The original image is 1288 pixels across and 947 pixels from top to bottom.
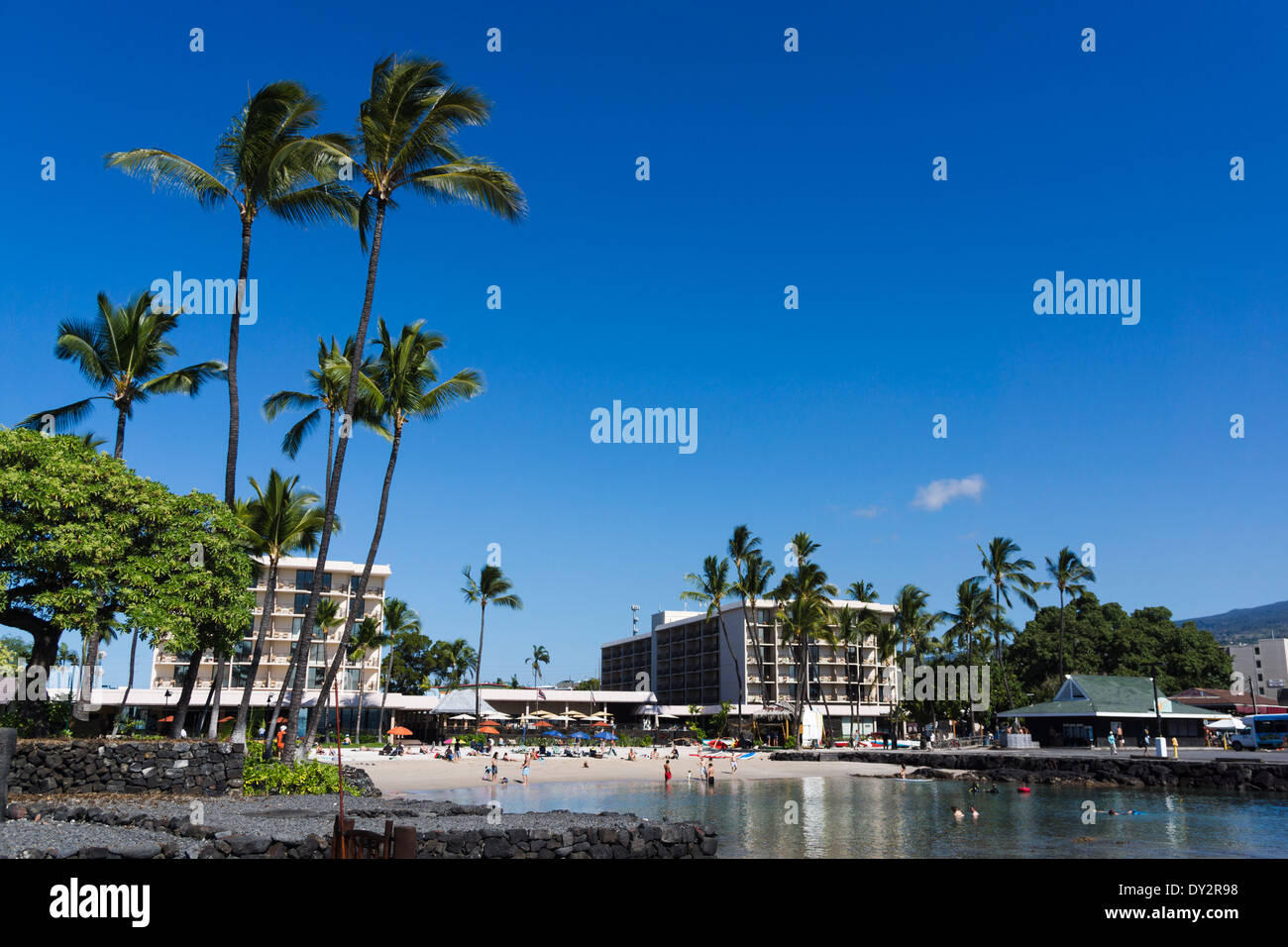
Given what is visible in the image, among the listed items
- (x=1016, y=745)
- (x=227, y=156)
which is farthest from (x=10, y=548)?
(x=1016, y=745)

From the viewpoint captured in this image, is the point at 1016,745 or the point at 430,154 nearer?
the point at 430,154

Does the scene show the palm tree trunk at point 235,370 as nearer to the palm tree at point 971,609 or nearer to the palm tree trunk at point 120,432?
the palm tree trunk at point 120,432

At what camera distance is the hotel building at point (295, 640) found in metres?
78.4

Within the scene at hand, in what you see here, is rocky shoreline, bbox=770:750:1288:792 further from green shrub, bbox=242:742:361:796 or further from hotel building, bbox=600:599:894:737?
hotel building, bbox=600:599:894:737

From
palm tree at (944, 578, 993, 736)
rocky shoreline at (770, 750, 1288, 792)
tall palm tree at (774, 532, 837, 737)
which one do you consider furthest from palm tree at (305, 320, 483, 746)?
palm tree at (944, 578, 993, 736)

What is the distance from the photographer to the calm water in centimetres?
2541

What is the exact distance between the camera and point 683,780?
47844mm

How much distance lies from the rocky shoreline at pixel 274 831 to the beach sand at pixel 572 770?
15831 mm

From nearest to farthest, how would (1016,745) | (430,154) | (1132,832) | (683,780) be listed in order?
(430,154), (1132,832), (683,780), (1016,745)

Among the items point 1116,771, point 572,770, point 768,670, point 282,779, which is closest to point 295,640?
point 572,770
